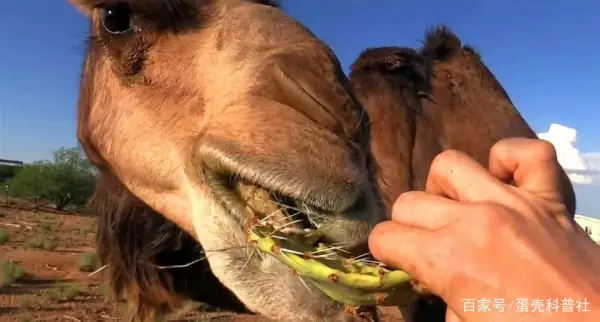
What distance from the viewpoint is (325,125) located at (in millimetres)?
2244

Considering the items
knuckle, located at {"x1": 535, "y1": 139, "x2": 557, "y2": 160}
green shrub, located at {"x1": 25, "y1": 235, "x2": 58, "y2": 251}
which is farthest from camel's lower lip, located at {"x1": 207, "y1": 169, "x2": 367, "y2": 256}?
green shrub, located at {"x1": 25, "y1": 235, "x2": 58, "y2": 251}

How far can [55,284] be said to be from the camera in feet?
47.2

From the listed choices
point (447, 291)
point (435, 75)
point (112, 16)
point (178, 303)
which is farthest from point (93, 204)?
point (447, 291)

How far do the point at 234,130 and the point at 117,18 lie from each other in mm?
1257

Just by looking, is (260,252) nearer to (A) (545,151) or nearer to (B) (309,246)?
(B) (309,246)

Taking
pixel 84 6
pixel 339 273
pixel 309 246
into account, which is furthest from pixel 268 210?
pixel 84 6

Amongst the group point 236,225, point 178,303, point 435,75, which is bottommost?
point 178,303

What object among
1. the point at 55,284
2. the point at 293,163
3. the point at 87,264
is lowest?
the point at 55,284

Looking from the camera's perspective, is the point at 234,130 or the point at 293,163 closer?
the point at 293,163

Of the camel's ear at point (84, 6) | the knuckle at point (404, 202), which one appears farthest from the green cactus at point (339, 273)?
the camel's ear at point (84, 6)

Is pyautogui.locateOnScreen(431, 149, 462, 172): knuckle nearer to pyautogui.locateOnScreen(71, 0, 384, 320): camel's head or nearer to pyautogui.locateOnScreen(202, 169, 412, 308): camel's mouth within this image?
pyautogui.locateOnScreen(202, 169, 412, 308): camel's mouth

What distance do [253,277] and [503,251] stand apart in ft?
4.54

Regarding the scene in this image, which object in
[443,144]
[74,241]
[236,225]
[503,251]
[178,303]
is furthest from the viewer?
[74,241]

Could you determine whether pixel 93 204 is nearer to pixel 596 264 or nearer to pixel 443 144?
pixel 443 144
